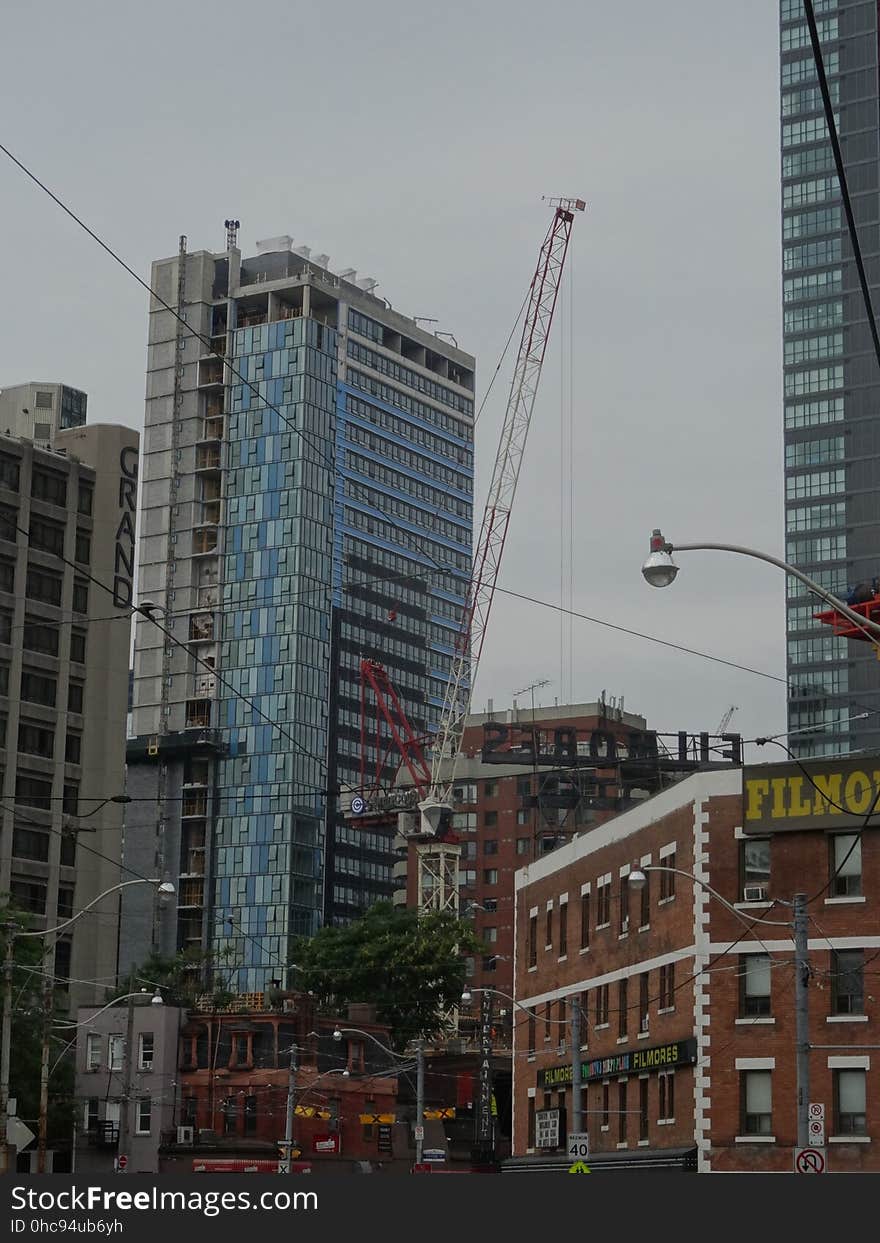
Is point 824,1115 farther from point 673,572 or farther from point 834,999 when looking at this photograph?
point 673,572

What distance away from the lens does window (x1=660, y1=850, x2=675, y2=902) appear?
222ft

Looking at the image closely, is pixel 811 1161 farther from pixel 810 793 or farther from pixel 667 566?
pixel 810 793

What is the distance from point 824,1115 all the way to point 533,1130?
22.0 metres

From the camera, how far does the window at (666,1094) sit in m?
66.2

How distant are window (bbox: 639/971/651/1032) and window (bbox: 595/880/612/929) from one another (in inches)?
162

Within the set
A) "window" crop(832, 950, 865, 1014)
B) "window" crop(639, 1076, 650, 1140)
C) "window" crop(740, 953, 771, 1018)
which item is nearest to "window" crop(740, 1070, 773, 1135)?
"window" crop(740, 953, 771, 1018)

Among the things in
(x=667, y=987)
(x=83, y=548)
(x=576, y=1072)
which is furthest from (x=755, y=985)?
(x=83, y=548)

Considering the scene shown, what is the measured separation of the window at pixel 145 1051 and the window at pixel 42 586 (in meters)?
48.0

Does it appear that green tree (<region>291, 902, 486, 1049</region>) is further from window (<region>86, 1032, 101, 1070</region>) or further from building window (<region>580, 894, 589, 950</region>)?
building window (<region>580, 894, 589, 950</region>)

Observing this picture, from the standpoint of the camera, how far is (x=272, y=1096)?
373 ft

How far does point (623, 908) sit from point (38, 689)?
92.7 metres

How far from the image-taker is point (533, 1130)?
80812 millimetres

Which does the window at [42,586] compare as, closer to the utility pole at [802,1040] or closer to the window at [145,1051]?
the window at [145,1051]

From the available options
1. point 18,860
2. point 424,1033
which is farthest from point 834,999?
point 18,860
